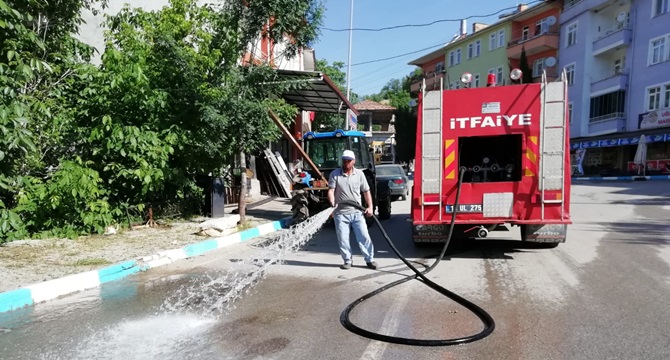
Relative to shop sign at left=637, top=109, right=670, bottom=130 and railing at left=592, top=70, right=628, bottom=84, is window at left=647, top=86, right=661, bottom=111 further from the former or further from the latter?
railing at left=592, top=70, right=628, bottom=84

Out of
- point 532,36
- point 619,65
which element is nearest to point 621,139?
point 619,65

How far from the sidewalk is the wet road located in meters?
0.26

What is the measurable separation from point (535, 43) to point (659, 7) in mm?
10210

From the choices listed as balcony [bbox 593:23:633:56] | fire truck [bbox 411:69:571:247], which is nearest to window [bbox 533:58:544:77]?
balcony [bbox 593:23:633:56]

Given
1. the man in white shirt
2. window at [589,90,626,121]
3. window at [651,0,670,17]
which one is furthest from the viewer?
window at [589,90,626,121]

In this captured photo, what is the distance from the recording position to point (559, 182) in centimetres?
646

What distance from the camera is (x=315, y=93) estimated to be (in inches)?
611

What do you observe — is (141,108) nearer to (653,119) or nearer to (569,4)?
(653,119)

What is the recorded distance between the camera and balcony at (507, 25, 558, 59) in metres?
37.2

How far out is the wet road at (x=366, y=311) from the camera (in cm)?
370

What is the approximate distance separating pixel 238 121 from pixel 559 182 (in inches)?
254

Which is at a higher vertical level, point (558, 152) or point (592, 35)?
point (592, 35)

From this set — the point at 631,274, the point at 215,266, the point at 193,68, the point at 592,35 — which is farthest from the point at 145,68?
the point at 592,35

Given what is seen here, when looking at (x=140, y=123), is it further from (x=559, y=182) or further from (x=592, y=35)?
(x=592, y=35)
